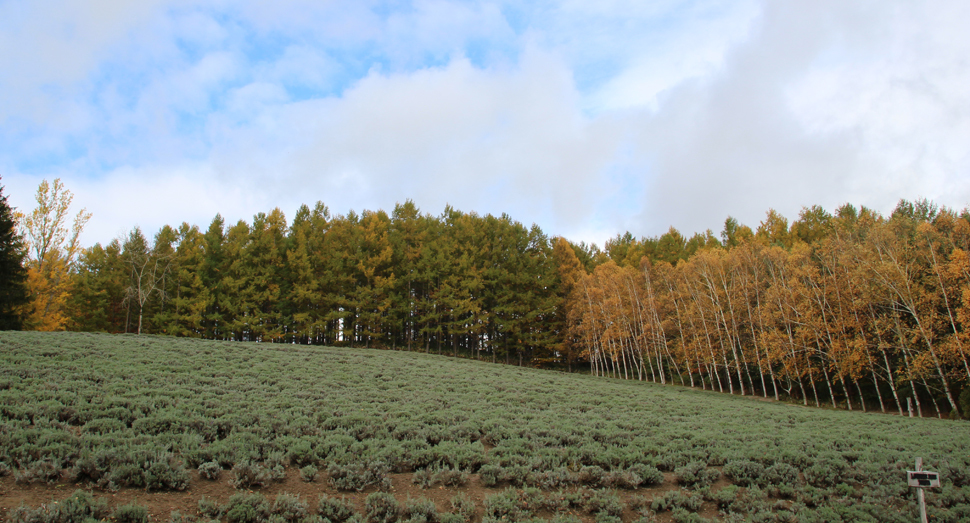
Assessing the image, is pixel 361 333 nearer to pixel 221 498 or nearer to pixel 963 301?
pixel 221 498

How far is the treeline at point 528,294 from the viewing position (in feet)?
84.7

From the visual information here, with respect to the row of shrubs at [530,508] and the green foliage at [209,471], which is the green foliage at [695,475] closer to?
the row of shrubs at [530,508]

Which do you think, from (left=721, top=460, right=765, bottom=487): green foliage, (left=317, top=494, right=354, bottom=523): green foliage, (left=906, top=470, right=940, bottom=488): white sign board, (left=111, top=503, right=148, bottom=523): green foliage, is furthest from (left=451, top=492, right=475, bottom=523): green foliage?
(left=906, top=470, right=940, bottom=488): white sign board

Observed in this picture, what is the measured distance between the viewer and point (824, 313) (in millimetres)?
26984

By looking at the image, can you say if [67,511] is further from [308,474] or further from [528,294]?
[528,294]

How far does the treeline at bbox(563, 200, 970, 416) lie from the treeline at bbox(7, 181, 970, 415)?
0.15 metres

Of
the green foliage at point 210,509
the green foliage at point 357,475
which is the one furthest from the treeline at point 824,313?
the green foliage at point 210,509

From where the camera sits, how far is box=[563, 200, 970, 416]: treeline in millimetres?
22984

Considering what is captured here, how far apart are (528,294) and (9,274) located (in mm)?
35704

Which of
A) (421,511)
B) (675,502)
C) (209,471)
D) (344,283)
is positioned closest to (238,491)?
(209,471)

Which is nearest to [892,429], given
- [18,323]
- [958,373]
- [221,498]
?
[958,373]

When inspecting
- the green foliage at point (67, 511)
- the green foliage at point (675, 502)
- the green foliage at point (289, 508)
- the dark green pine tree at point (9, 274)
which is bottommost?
the green foliage at point (675, 502)

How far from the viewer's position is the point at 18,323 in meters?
30.1

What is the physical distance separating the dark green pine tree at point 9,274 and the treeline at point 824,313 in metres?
38.9
